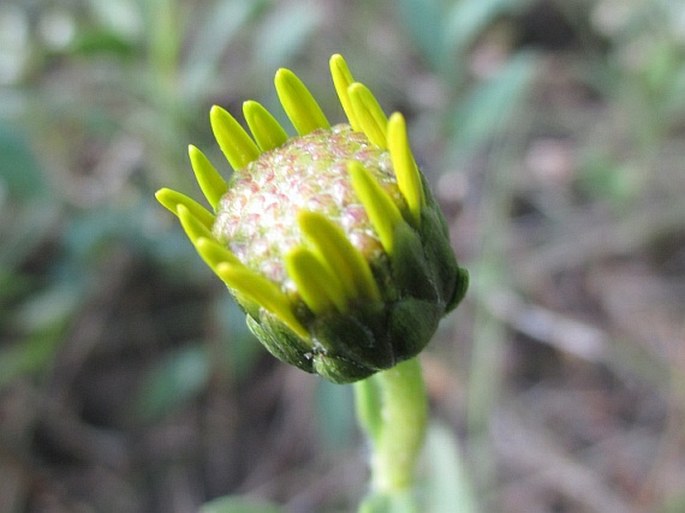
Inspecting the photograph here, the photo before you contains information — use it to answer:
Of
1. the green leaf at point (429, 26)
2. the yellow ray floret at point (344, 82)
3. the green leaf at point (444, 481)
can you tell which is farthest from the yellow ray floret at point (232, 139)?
the green leaf at point (429, 26)

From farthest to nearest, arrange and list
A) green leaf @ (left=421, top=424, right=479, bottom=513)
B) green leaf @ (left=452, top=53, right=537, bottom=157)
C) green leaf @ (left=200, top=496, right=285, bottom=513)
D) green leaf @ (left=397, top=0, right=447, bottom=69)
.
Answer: green leaf @ (left=397, top=0, right=447, bottom=69), green leaf @ (left=452, top=53, right=537, bottom=157), green leaf @ (left=421, top=424, right=479, bottom=513), green leaf @ (left=200, top=496, right=285, bottom=513)

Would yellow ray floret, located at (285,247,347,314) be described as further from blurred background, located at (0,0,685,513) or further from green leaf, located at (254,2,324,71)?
green leaf, located at (254,2,324,71)

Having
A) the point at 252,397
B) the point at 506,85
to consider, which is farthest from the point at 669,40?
the point at 252,397

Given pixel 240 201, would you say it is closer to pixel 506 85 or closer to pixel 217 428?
pixel 506 85

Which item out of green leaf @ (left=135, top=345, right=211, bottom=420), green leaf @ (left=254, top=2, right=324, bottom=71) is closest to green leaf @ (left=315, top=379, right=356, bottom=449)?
green leaf @ (left=135, top=345, right=211, bottom=420)

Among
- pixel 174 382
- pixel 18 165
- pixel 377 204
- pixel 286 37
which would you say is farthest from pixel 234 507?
pixel 286 37

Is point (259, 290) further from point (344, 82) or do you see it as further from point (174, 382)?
point (174, 382)

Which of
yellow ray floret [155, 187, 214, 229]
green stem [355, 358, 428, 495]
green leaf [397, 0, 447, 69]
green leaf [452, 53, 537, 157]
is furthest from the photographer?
green leaf [397, 0, 447, 69]
